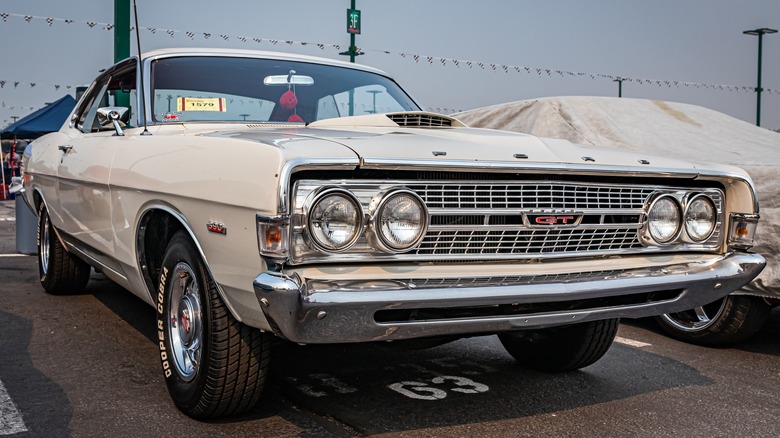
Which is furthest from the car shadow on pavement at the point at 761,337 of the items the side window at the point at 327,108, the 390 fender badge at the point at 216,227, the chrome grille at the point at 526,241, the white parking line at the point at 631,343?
the 390 fender badge at the point at 216,227

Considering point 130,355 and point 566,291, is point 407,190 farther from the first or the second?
point 130,355

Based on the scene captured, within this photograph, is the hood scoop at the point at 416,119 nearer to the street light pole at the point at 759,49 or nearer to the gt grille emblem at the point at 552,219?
the gt grille emblem at the point at 552,219

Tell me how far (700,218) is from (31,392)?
2.96 meters

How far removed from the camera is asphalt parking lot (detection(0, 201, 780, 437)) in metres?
3.20

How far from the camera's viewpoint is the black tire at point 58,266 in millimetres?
5695

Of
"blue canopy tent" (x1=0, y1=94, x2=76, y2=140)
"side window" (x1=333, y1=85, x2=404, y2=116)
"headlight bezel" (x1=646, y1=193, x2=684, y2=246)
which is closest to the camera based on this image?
"headlight bezel" (x1=646, y1=193, x2=684, y2=246)

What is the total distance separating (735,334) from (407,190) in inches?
111

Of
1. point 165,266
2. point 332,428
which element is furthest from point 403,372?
point 165,266

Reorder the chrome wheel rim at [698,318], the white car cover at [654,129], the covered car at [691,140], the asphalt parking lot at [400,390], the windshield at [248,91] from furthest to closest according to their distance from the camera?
the white car cover at [654,129] < the chrome wheel rim at [698,318] < the covered car at [691,140] < the windshield at [248,91] < the asphalt parking lot at [400,390]

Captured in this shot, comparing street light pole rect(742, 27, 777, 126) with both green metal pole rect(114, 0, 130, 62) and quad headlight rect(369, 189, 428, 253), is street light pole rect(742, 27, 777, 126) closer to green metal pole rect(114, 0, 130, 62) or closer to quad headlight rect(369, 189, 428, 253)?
A: green metal pole rect(114, 0, 130, 62)

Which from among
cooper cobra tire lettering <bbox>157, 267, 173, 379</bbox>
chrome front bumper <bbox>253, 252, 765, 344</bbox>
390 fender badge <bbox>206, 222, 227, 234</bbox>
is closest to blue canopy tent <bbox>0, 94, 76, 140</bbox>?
cooper cobra tire lettering <bbox>157, 267, 173, 379</bbox>

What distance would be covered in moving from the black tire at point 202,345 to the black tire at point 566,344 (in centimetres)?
129

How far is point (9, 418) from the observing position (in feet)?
10.5

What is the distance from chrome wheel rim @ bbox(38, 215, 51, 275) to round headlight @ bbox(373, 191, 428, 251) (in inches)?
153
